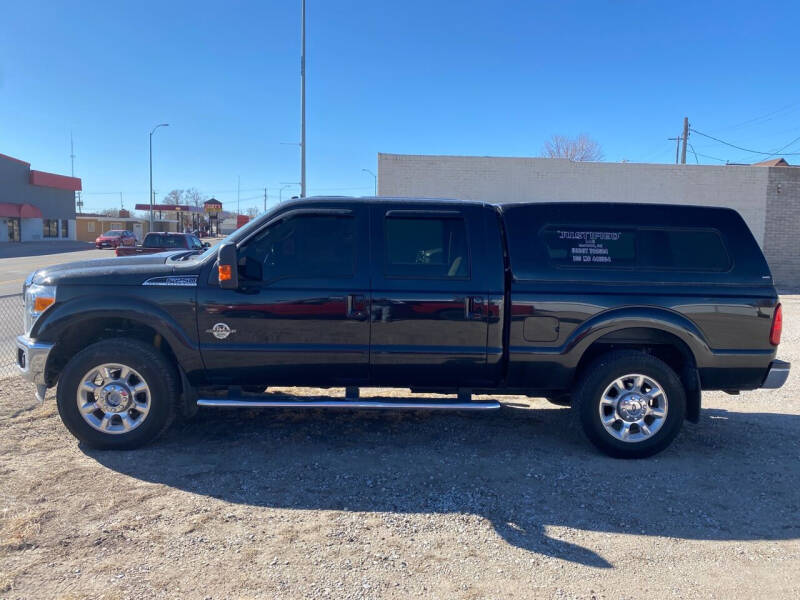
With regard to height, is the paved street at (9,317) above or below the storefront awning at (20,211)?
below

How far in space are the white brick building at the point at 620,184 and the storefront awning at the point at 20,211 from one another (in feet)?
132

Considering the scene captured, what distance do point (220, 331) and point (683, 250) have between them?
12.2ft

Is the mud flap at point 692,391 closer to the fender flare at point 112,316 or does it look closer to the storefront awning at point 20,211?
the fender flare at point 112,316

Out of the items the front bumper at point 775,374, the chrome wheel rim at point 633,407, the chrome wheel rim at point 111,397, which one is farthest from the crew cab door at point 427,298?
the front bumper at point 775,374

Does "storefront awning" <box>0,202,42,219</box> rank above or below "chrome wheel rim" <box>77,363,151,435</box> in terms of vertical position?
above

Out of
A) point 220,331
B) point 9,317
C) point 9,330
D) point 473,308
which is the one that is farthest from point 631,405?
point 9,317

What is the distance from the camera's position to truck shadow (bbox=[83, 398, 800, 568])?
12.6ft

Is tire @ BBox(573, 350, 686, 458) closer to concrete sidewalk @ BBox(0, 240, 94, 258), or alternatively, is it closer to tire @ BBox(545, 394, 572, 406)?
tire @ BBox(545, 394, 572, 406)

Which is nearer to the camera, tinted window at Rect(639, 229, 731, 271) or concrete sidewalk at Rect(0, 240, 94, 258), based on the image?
tinted window at Rect(639, 229, 731, 271)

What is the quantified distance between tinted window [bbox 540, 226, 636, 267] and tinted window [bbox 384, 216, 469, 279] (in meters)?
0.69

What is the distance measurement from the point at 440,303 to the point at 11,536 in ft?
10.1

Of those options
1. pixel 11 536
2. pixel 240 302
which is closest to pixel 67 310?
pixel 240 302

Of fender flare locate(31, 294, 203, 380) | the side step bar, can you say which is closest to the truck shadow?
the side step bar

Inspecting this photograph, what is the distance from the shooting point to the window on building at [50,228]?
176 feet
